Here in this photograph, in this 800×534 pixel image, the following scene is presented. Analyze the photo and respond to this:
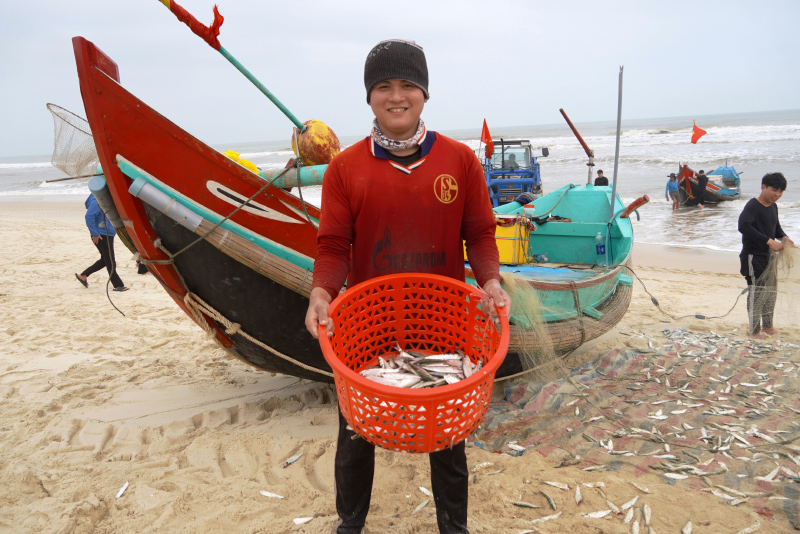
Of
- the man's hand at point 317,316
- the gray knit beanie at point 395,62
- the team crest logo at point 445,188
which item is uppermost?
the gray knit beanie at point 395,62

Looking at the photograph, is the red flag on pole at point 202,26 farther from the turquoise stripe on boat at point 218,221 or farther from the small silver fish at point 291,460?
the small silver fish at point 291,460

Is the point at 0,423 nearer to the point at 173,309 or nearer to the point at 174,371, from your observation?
the point at 174,371

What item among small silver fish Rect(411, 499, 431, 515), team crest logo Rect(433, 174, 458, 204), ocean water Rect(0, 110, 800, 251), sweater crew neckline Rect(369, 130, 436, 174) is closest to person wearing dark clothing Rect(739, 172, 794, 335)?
small silver fish Rect(411, 499, 431, 515)

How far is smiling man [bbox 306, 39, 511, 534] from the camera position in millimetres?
1929

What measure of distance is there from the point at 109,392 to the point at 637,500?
408 centimetres

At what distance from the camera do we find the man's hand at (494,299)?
1836 millimetres

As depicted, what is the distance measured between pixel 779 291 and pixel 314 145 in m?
4.62

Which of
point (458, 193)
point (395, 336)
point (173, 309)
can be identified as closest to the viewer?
point (458, 193)

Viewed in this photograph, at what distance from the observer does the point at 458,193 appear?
205cm

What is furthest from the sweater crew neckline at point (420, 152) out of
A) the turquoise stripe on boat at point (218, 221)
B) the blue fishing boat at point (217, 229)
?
the turquoise stripe on boat at point (218, 221)

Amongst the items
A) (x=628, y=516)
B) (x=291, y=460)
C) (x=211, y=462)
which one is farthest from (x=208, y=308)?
(x=628, y=516)

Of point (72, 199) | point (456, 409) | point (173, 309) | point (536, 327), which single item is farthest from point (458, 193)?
point (72, 199)

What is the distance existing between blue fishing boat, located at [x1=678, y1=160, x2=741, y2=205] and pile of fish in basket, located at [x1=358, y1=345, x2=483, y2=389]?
17541mm

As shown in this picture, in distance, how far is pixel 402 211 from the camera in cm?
200
